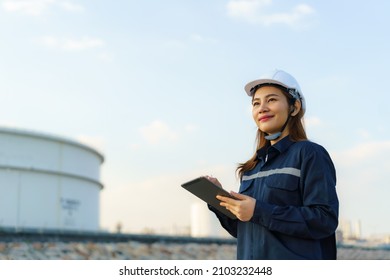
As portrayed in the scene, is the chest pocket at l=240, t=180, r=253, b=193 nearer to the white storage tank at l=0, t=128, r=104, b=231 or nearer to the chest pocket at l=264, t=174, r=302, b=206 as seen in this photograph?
the chest pocket at l=264, t=174, r=302, b=206

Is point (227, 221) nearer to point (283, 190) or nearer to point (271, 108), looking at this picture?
point (283, 190)

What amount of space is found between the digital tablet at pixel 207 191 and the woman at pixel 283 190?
38 mm

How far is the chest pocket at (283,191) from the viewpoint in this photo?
6.89 ft

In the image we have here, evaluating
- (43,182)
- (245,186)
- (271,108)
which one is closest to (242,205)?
(245,186)

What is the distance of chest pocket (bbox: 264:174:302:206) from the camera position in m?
2.10

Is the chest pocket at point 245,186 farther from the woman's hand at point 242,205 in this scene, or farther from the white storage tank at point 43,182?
the white storage tank at point 43,182

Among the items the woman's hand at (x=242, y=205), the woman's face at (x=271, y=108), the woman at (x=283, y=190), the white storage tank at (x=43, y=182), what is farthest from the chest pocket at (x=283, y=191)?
the white storage tank at (x=43, y=182)

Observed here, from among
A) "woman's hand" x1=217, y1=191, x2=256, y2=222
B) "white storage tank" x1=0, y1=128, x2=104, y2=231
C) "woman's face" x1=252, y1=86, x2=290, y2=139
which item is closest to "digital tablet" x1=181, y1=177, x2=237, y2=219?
"woman's hand" x1=217, y1=191, x2=256, y2=222

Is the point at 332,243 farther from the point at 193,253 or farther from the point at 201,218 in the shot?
the point at 201,218

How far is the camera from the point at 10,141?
54.8 ft

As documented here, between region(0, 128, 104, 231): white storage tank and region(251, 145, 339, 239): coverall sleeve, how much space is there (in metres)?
14.9
